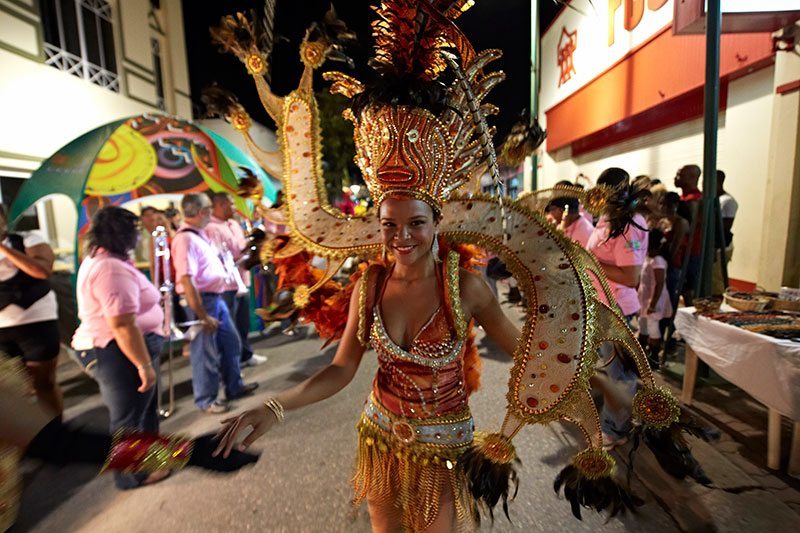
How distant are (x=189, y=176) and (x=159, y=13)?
1080cm

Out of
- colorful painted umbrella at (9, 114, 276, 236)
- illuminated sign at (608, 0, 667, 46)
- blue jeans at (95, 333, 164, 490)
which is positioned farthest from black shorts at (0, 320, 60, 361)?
illuminated sign at (608, 0, 667, 46)

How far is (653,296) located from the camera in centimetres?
415

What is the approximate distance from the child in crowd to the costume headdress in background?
323 cm

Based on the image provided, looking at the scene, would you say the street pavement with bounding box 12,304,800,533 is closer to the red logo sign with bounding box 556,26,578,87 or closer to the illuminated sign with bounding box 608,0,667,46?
the illuminated sign with bounding box 608,0,667,46

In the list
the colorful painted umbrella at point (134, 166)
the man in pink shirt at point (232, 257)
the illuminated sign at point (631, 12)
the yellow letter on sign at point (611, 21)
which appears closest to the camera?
the man in pink shirt at point (232, 257)

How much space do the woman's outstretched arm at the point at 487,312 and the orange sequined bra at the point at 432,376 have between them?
64mm

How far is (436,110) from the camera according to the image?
150cm

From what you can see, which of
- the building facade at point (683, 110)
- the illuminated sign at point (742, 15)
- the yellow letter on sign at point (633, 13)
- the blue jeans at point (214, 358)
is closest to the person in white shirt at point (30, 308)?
the blue jeans at point (214, 358)

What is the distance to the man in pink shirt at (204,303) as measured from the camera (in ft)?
12.3

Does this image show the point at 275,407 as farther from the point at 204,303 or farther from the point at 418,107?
the point at 204,303

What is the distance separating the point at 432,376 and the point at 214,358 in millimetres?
3138

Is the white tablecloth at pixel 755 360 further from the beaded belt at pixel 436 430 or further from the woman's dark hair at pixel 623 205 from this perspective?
the beaded belt at pixel 436 430

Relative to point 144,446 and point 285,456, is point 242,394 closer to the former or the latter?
point 285,456

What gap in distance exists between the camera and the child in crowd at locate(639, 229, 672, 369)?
13.7ft
